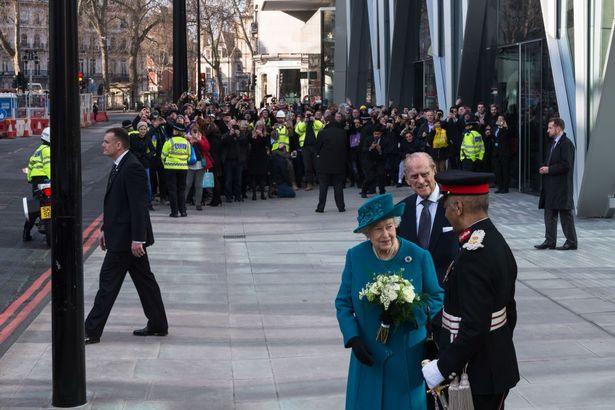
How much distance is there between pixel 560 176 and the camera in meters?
13.8

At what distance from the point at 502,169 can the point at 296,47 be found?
48.4 m

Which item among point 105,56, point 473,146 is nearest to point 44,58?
point 105,56

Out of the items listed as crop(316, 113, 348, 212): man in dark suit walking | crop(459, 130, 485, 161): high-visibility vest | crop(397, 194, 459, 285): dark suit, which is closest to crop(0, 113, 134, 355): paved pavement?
crop(397, 194, 459, 285): dark suit

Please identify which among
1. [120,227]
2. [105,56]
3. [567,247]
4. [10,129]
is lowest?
[567,247]

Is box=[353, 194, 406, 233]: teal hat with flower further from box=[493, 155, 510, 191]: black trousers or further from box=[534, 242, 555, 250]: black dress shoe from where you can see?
box=[493, 155, 510, 191]: black trousers

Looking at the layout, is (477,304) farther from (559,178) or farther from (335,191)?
(335,191)

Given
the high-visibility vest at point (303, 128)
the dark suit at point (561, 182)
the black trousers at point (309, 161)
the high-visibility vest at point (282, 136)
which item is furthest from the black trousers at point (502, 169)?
the dark suit at point (561, 182)

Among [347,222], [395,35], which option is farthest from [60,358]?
[395,35]

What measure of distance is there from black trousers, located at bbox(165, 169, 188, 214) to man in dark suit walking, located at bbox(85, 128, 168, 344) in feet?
30.9

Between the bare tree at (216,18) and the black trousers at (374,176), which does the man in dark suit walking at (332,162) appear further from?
the bare tree at (216,18)

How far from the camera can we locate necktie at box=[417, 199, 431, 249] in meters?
6.79

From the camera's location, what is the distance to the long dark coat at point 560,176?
1369 centimetres

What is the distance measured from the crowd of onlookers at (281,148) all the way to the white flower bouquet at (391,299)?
13826 millimetres

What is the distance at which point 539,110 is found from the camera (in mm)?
21609
